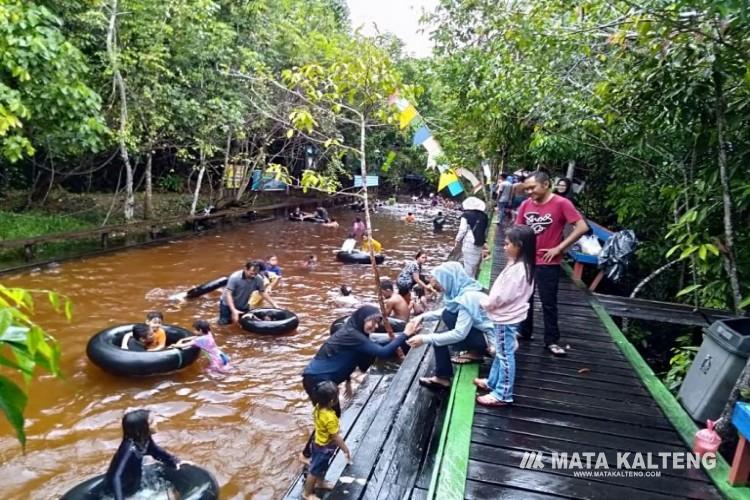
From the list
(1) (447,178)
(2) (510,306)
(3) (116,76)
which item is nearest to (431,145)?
(1) (447,178)

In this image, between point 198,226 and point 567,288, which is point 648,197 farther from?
point 198,226

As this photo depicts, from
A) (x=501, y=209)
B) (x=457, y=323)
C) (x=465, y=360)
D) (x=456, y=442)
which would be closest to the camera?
(x=456, y=442)

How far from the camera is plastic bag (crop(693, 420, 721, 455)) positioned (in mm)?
3062

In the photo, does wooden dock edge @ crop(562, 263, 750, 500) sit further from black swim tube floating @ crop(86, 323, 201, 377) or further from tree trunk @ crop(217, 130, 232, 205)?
tree trunk @ crop(217, 130, 232, 205)

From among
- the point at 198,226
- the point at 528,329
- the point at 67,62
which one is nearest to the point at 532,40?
the point at 528,329

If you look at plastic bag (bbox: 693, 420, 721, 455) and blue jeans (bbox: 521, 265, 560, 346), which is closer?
plastic bag (bbox: 693, 420, 721, 455)

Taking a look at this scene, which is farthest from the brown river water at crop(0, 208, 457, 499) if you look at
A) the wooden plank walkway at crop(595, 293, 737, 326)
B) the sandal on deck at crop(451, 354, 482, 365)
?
the wooden plank walkway at crop(595, 293, 737, 326)

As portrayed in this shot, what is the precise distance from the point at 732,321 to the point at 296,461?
4261 millimetres

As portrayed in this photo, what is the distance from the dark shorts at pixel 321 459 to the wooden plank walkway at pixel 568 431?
88cm

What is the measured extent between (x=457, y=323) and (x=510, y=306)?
505mm

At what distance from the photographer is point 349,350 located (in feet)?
15.0

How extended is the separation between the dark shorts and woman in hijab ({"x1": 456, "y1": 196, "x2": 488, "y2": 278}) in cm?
468

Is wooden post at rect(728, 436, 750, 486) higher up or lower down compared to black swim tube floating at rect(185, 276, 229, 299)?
higher up

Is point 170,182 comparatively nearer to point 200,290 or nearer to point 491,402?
point 200,290
